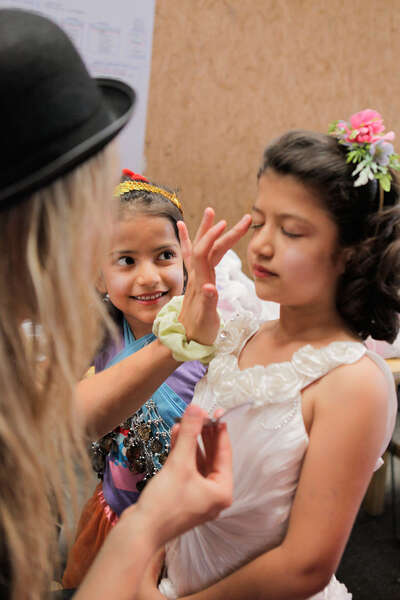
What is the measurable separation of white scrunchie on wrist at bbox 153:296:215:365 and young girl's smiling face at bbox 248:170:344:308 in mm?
171

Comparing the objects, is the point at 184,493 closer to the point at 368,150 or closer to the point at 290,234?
the point at 290,234

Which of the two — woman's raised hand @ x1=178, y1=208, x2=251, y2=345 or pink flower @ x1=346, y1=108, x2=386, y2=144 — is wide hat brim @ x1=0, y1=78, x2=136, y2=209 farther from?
pink flower @ x1=346, y1=108, x2=386, y2=144

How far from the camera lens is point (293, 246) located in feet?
2.97

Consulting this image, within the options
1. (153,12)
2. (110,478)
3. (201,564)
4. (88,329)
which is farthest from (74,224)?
(153,12)

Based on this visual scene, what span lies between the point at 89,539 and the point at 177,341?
68 cm

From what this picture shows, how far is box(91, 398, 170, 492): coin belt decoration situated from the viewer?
1.25 m

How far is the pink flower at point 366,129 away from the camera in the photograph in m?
0.93

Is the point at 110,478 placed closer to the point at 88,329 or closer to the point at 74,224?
the point at 88,329

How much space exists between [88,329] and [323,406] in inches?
15.8

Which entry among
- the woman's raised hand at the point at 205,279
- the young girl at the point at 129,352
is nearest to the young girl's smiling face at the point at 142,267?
the young girl at the point at 129,352

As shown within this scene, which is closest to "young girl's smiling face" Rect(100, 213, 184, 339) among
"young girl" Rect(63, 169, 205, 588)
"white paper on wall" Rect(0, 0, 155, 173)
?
"young girl" Rect(63, 169, 205, 588)

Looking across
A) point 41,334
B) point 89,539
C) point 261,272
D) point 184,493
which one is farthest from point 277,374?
point 89,539

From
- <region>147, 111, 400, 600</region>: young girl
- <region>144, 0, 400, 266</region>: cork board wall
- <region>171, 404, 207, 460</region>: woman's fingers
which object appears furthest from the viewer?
<region>144, 0, 400, 266</region>: cork board wall

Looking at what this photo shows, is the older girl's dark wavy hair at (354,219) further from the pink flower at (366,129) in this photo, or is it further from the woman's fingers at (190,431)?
the woman's fingers at (190,431)
